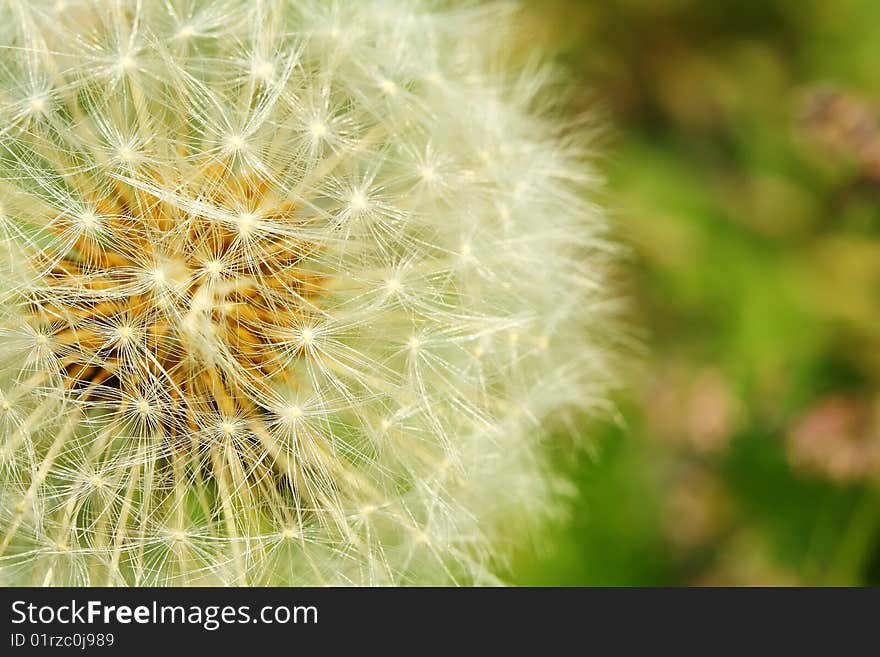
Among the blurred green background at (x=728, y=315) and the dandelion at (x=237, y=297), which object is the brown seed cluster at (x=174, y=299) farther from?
the blurred green background at (x=728, y=315)

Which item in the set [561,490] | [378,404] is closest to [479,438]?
[378,404]

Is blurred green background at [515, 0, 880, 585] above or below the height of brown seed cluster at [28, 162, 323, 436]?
above

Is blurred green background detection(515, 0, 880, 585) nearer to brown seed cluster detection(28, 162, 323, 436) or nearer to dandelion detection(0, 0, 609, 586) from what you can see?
dandelion detection(0, 0, 609, 586)

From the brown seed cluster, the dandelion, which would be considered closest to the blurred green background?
the dandelion

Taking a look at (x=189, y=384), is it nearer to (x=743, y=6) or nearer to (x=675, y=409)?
(x=675, y=409)

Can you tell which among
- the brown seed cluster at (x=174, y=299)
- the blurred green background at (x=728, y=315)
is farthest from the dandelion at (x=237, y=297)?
the blurred green background at (x=728, y=315)
